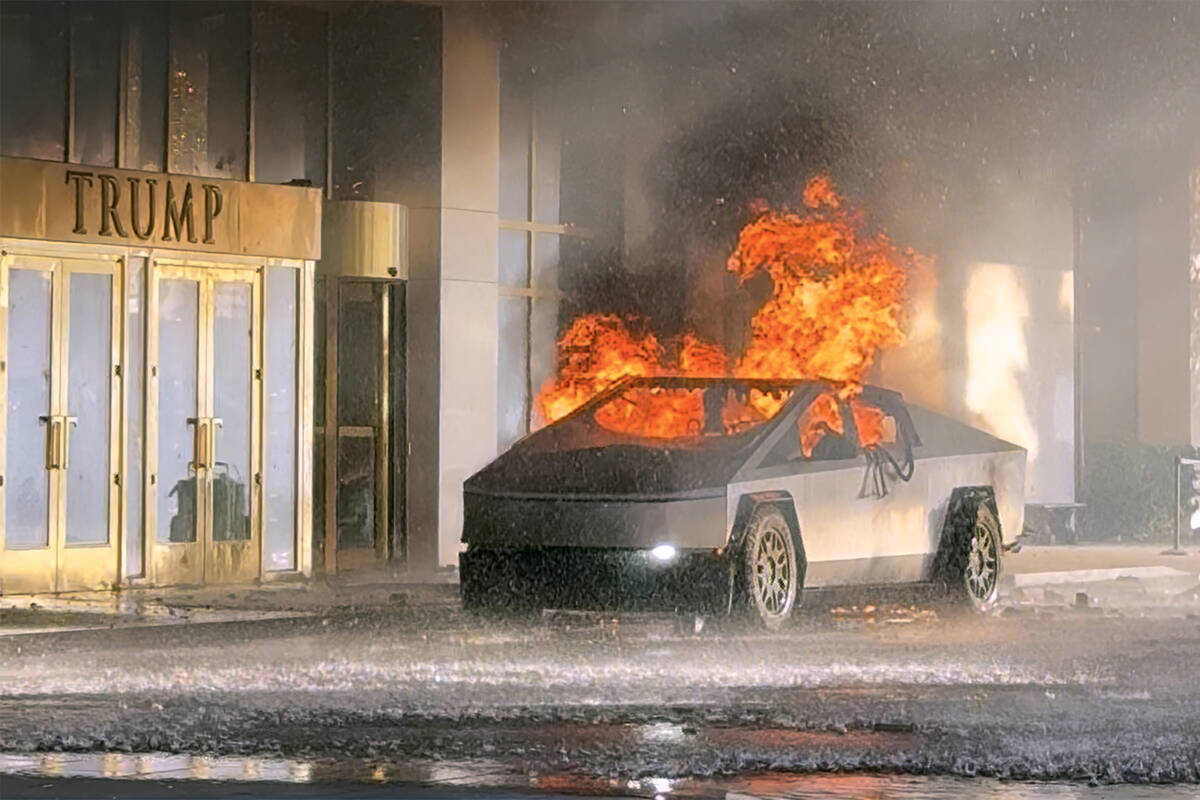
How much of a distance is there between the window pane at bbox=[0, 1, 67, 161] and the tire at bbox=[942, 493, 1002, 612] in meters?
7.74

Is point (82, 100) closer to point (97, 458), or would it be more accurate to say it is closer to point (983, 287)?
point (97, 458)

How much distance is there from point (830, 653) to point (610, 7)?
11449 mm

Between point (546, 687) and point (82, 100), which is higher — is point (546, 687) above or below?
below

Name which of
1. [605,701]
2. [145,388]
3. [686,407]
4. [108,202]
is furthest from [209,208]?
[605,701]

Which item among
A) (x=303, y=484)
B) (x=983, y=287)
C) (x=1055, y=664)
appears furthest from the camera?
(x=983, y=287)

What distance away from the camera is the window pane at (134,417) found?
18.3 metres

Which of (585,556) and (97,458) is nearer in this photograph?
(585,556)

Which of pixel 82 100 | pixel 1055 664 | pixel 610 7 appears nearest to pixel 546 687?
pixel 1055 664

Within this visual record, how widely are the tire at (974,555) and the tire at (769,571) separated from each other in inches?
70.0

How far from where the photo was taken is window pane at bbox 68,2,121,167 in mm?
18750

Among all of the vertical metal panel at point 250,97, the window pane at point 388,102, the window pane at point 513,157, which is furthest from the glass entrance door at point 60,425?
the window pane at point 513,157

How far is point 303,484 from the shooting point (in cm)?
1967

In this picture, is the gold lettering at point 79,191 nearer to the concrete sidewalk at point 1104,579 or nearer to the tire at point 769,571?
the tire at point 769,571

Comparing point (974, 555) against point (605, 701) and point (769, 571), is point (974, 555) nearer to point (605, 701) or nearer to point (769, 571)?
point (769, 571)
